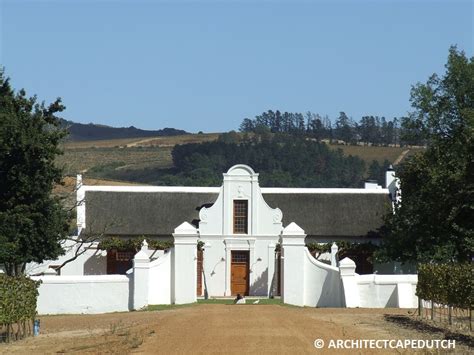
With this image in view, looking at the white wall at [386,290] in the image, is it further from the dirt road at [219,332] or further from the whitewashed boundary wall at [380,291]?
the dirt road at [219,332]

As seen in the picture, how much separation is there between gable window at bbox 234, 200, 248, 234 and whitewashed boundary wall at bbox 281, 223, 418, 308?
26.6ft

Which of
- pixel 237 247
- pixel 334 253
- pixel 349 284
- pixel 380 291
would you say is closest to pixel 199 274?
pixel 237 247

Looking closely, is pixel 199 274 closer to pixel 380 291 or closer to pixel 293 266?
pixel 293 266

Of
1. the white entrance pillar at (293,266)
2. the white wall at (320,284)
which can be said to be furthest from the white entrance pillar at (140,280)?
the white wall at (320,284)

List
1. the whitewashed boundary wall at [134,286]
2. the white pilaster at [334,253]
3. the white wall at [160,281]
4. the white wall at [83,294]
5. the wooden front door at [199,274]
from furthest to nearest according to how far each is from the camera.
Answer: the white pilaster at [334,253] → the wooden front door at [199,274] → the white wall at [160,281] → the whitewashed boundary wall at [134,286] → the white wall at [83,294]

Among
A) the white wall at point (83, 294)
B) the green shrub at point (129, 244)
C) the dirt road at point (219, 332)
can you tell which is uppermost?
the green shrub at point (129, 244)

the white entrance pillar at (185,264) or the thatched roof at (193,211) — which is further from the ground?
the thatched roof at (193,211)

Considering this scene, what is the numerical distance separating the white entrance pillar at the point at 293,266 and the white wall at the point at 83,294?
737 centimetres

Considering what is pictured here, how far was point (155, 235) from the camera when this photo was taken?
2448 inches

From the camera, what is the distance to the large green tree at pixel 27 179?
45.9 metres

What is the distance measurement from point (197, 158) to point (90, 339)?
119m

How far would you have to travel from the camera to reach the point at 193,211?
6312 cm

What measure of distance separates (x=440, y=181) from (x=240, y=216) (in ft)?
53.2

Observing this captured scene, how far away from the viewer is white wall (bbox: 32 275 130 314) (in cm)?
4812
